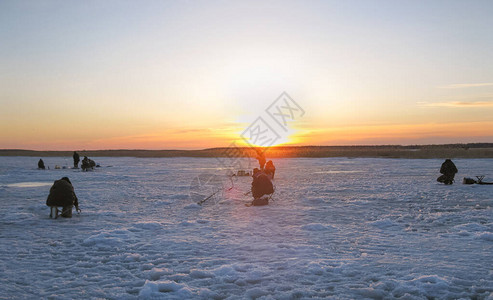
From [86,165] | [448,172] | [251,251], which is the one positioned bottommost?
[251,251]

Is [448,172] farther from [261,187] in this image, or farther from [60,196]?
[60,196]

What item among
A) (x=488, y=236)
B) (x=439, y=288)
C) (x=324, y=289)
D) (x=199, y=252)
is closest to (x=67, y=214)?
(x=199, y=252)

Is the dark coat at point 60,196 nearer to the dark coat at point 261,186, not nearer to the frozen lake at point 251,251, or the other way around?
the frozen lake at point 251,251

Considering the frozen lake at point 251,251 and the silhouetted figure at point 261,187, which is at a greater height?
the silhouetted figure at point 261,187

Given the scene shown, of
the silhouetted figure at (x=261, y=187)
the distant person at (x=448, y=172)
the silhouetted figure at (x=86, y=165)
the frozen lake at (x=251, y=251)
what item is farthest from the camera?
the silhouetted figure at (x=86, y=165)

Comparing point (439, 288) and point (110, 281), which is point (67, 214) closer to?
point (110, 281)

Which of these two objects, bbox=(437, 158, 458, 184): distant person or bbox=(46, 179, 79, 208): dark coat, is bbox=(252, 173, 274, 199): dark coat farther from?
bbox=(437, 158, 458, 184): distant person

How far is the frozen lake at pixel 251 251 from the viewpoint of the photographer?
5336 mm

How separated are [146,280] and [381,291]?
11.7ft

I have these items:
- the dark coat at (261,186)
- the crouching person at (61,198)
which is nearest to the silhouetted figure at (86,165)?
the crouching person at (61,198)

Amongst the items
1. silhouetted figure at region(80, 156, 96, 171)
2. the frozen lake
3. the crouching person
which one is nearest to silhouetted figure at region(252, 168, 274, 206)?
the frozen lake

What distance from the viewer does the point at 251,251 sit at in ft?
23.7

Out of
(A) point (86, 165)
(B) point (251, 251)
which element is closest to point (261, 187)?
(B) point (251, 251)

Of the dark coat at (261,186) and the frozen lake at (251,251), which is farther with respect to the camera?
the dark coat at (261,186)
